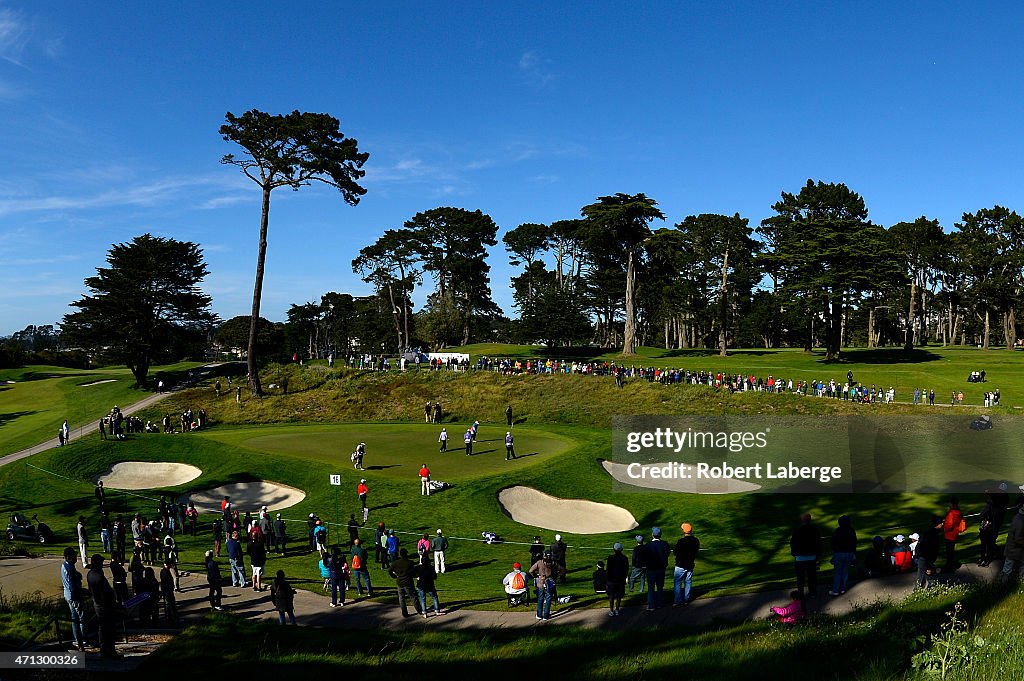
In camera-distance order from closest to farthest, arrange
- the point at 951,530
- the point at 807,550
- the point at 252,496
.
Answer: the point at 807,550, the point at 951,530, the point at 252,496

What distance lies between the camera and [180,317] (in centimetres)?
6234

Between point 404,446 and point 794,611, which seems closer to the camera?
→ point 794,611

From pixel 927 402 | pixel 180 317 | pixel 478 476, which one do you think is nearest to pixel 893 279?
pixel 927 402

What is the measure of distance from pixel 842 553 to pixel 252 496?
24.6m

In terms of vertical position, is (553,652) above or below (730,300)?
below

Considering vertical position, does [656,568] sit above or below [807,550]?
below

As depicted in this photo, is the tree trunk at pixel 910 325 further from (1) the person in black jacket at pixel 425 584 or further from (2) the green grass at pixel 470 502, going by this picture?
(1) the person in black jacket at pixel 425 584

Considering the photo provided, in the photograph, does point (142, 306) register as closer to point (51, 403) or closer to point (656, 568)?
point (51, 403)

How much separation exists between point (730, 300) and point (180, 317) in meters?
73.1

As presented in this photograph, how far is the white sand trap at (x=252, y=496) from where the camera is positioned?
27.7 metres

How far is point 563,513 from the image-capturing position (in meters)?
26.5

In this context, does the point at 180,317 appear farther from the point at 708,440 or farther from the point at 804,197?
the point at 804,197

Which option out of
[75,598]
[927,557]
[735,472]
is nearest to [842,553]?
[927,557]

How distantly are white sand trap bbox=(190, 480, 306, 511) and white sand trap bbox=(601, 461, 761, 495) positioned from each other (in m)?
14.6
